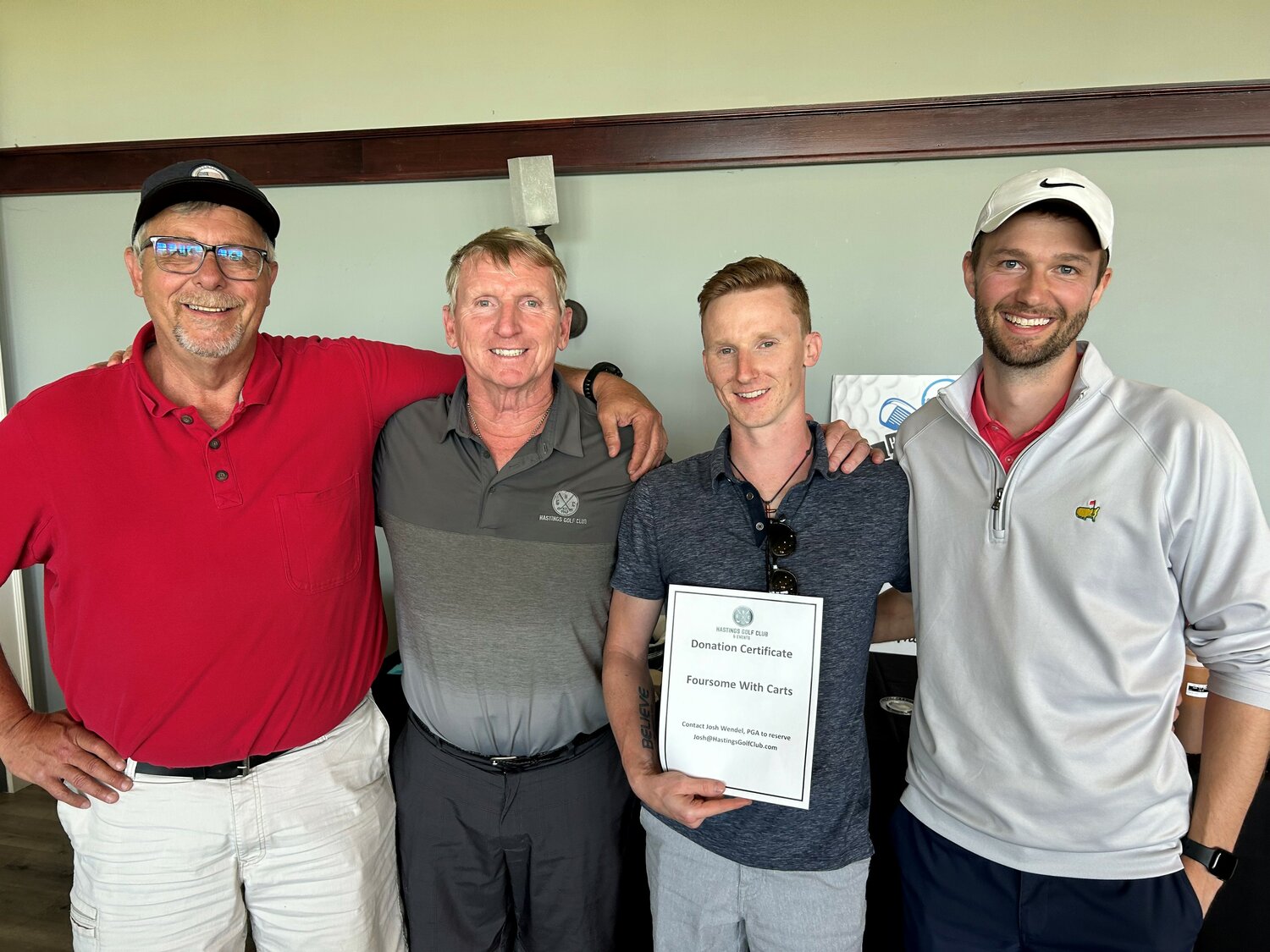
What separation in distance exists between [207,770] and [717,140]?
2638mm

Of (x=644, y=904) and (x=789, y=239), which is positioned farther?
(x=789, y=239)

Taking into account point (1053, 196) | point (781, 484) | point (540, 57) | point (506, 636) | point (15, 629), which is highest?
point (540, 57)

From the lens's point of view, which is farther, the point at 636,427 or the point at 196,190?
the point at 636,427

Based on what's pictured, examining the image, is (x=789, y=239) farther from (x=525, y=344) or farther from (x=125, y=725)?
(x=125, y=725)

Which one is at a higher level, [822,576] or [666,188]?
[666,188]

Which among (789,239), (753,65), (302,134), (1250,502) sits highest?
(753,65)

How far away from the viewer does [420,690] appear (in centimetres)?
171

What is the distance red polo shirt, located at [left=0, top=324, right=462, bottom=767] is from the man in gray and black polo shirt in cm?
20

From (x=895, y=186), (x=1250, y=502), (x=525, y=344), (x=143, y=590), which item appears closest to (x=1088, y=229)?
(x=1250, y=502)

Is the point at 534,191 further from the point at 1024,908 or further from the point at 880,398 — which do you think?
the point at 1024,908

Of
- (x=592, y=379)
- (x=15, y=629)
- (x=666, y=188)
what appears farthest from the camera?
(x=15, y=629)

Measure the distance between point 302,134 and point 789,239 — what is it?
2.11 metres

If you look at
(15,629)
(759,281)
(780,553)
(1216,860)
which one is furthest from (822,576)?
(15,629)

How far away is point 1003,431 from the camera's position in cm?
145
